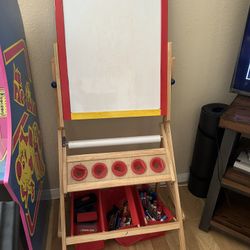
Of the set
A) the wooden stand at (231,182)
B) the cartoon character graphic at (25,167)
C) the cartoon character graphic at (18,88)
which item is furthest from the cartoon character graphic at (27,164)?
the wooden stand at (231,182)

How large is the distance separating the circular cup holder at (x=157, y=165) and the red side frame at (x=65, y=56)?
0.71 feet

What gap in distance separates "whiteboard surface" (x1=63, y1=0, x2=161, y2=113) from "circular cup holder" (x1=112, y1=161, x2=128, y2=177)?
237mm

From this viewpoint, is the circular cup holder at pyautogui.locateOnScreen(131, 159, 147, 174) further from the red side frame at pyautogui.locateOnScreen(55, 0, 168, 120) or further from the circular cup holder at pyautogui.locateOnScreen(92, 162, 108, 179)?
the red side frame at pyautogui.locateOnScreen(55, 0, 168, 120)

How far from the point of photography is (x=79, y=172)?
1129mm

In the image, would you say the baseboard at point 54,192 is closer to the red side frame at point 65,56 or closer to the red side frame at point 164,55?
the red side frame at point 65,56

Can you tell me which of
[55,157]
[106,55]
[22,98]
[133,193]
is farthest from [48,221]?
[106,55]

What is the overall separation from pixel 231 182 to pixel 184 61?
2.08 feet

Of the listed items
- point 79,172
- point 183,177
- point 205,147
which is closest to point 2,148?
point 79,172

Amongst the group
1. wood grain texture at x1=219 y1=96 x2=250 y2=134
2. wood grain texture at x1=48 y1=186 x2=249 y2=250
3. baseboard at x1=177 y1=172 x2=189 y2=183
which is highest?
wood grain texture at x1=219 y1=96 x2=250 y2=134

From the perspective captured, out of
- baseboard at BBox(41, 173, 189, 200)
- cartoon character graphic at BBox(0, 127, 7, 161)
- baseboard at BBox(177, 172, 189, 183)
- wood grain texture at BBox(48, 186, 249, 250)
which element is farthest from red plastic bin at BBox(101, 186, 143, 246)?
cartoon character graphic at BBox(0, 127, 7, 161)

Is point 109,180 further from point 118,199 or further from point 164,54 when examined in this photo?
point 164,54

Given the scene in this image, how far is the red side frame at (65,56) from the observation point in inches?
38.9

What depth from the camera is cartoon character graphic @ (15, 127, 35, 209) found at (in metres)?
0.85

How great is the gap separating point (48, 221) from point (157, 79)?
969 millimetres
